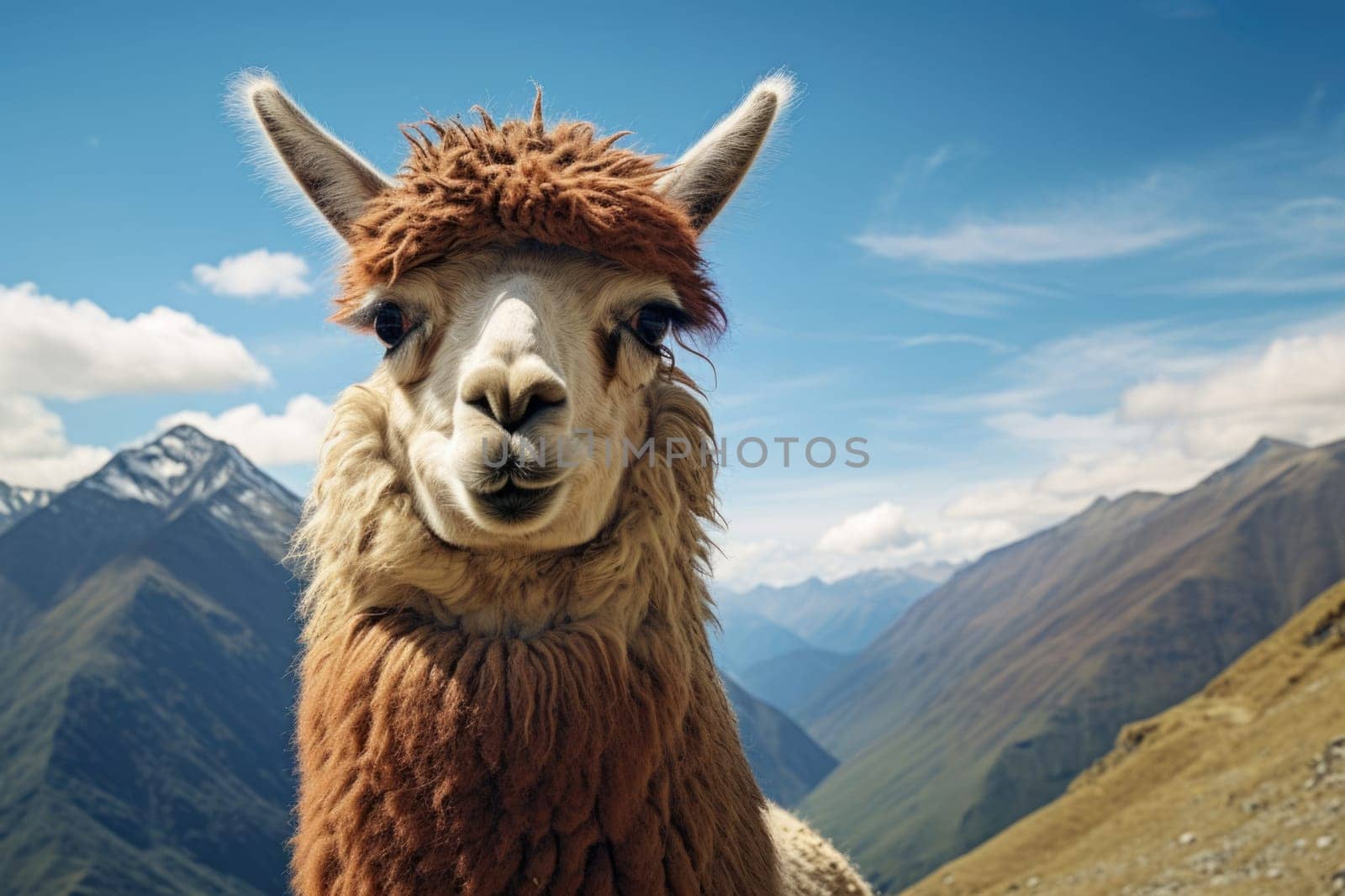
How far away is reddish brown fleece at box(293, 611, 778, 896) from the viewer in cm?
306

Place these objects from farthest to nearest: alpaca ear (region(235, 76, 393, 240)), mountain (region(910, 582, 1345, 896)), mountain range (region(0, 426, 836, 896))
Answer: mountain range (region(0, 426, 836, 896)) → mountain (region(910, 582, 1345, 896)) → alpaca ear (region(235, 76, 393, 240))

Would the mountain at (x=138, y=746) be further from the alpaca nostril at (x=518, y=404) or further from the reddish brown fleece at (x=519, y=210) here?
the alpaca nostril at (x=518, y=404)

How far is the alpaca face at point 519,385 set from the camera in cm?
303

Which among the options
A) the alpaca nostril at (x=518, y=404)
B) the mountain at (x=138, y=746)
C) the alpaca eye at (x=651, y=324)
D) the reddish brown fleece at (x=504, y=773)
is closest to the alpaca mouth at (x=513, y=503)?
the alpaca nostril at (x=518, y=404)

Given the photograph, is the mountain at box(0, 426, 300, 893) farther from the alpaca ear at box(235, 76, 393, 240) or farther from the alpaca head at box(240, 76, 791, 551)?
the alpaca head at box(240, 76, 791, 551)

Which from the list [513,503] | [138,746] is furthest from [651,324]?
[138,746]

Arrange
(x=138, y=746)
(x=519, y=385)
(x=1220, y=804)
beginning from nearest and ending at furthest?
(x=519, y=385) < (x=1220, y=804) < (x=138, y=746)

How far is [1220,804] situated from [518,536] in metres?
43.7

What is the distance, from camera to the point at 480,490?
3090 mm

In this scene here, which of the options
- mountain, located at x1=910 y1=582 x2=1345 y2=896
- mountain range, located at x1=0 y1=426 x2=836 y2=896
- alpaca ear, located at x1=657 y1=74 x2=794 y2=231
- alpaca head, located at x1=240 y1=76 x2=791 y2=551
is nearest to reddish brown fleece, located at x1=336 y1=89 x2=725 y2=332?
alpaca head, located at x1=240 y1=76 x2=791 y2=551

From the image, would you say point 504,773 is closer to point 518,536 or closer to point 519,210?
point 518,536

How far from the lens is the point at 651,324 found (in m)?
3.85

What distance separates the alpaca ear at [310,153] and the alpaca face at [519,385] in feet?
2.21

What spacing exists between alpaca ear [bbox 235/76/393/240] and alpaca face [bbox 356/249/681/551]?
0.67 metres
